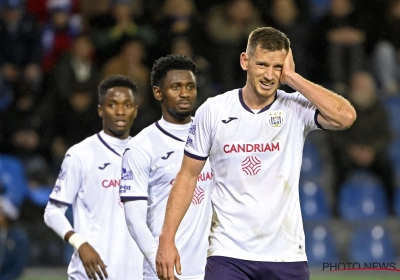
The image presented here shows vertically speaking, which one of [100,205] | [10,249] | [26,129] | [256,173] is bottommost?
[10,249]

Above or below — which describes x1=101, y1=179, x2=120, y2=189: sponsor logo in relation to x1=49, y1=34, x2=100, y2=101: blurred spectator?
below

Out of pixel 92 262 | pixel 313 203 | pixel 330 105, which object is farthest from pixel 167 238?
pixel 313 203

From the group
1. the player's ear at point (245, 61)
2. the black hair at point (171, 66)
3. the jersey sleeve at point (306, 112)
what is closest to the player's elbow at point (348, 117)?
the jersey sleeve at point (306, 112)

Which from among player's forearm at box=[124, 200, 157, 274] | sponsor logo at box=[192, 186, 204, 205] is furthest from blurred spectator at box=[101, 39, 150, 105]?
player's forearm at box=[124, 200, 157, 274]

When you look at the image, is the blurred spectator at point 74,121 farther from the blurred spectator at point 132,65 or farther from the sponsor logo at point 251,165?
the sponsor logo at point 251,165

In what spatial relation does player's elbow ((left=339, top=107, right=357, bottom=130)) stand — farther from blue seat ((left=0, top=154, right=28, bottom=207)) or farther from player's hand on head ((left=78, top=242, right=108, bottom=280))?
blue seat ((left=0, top=154, right=28, bottom=207))

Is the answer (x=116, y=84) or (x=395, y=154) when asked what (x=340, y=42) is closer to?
(x=395, y=154)

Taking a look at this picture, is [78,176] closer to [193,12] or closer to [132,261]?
[132,261]

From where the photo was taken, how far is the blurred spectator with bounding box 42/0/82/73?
15.2 m

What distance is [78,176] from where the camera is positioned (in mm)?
7727

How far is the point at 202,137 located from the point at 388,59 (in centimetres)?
895

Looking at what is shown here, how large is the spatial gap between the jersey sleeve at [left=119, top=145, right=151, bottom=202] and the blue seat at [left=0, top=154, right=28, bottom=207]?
673 centimetres

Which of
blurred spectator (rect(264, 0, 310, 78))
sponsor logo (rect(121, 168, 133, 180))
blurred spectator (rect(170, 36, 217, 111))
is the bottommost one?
sponsor logo (rect(121, 168, 133, 180))

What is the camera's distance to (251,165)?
5648 mm
